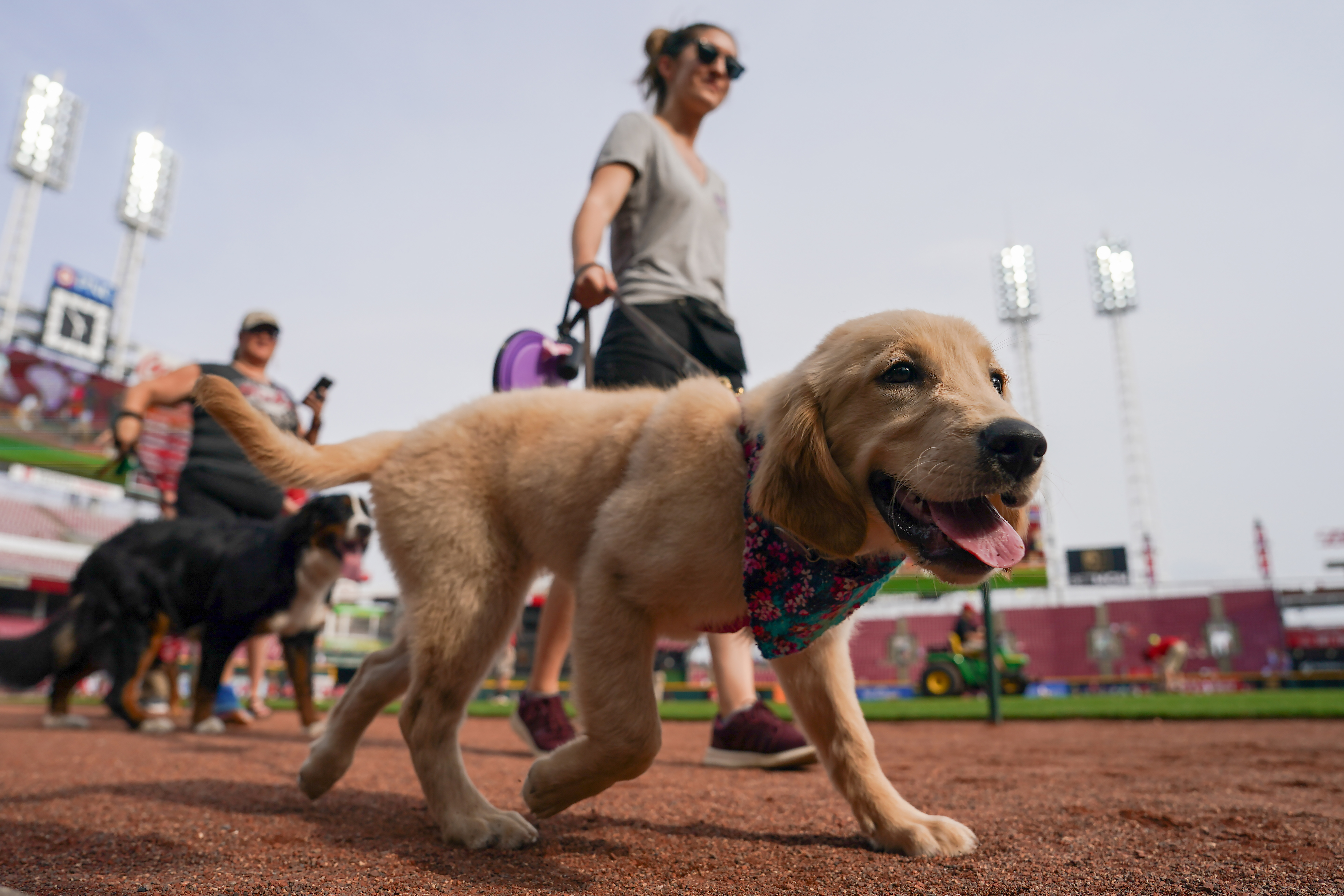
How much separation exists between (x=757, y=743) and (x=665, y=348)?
1.86 metres

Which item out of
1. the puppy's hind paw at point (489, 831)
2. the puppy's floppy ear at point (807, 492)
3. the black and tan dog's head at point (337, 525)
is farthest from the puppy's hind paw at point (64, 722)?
the puppy's floppy ear at point (807, 492)

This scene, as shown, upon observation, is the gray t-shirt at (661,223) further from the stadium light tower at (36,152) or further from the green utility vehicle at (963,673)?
the stadium light tower at (36,152)

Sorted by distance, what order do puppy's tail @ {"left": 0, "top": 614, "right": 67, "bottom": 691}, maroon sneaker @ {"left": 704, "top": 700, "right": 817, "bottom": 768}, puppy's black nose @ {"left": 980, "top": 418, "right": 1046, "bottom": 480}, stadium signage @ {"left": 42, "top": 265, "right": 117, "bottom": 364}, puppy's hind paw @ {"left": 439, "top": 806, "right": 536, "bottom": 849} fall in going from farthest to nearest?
stadium signage @ {"left": 42, "top": 265, "right": 117, "bottom": 364}, puppy's tail @ {"left": 0, "top": 614, "right": 67, "bottom": 691}, maroon sneaker @ {"left": 704, "top": 700, "right": 817, "bottom": 768}, puppy's hind paw @ {"left": 439, "top": 806, "right": 536, "bottom": 849}, puppy's black nose @ {"left": 980, "top": 418, "right": 1046, "bottom": 480}

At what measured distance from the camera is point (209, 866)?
198cm

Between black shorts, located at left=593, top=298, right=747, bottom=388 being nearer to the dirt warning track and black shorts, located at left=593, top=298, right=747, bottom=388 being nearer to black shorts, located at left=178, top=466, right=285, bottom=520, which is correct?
the dirt warning track

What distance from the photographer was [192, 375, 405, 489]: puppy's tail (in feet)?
8.96

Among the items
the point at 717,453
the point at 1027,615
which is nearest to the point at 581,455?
the point at 717,453

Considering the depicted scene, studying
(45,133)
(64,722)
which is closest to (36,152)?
(45,133)

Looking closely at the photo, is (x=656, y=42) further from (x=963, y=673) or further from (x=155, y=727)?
(x=963, y=673)

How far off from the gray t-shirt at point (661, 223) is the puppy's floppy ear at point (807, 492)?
69.6 inches

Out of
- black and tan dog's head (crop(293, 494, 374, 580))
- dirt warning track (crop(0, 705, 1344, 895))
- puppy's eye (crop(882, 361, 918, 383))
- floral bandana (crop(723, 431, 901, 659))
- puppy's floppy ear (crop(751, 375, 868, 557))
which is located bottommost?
dirt warning track (crop(0, 705, 1344, 895))

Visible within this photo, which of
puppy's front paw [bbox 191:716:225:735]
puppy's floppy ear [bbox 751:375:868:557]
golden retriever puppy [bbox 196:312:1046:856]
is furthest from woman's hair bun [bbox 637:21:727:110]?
puppy's front paw [bbox 191:716:225:735]

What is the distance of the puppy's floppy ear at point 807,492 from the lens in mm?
1966

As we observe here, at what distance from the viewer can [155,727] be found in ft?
20.0
